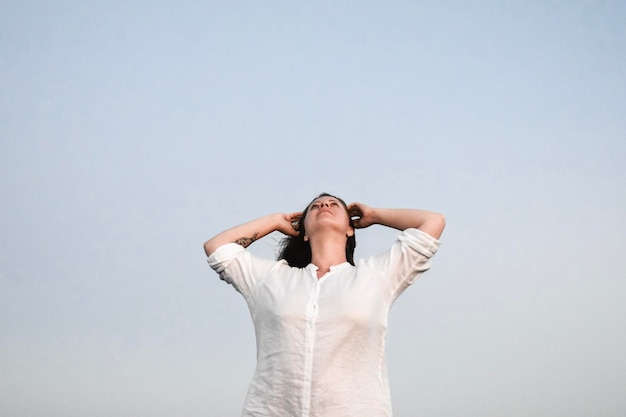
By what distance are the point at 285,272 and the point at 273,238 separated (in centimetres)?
134

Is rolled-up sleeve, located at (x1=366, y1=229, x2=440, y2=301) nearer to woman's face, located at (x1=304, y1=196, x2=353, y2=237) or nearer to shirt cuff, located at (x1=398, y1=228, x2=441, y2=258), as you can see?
shirt cuff, located at (x1=398, y1=228, x2=441, y2=258)

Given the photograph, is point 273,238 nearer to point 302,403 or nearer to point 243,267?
point 243,267

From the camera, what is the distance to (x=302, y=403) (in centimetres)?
364

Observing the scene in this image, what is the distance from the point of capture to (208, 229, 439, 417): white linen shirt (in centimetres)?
368

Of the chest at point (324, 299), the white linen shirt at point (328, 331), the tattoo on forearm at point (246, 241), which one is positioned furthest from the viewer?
the tattoo on forearm at point (246, 241)

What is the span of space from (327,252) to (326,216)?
0.95 feet

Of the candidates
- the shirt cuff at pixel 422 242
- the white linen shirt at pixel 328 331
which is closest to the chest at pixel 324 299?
the white linen shirt at pixel 328 331

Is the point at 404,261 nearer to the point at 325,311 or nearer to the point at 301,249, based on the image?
the point at 325,311

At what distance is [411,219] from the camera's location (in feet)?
15.2

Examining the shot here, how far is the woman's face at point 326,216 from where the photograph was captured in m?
4.63

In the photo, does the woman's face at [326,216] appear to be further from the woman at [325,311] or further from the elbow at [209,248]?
the elbow at [209,248]

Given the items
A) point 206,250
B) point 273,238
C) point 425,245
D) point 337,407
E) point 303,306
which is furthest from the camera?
point 273,238

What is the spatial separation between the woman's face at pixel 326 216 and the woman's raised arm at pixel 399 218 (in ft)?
0.45

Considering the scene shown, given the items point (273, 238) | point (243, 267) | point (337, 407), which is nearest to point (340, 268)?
point (243, 267)
